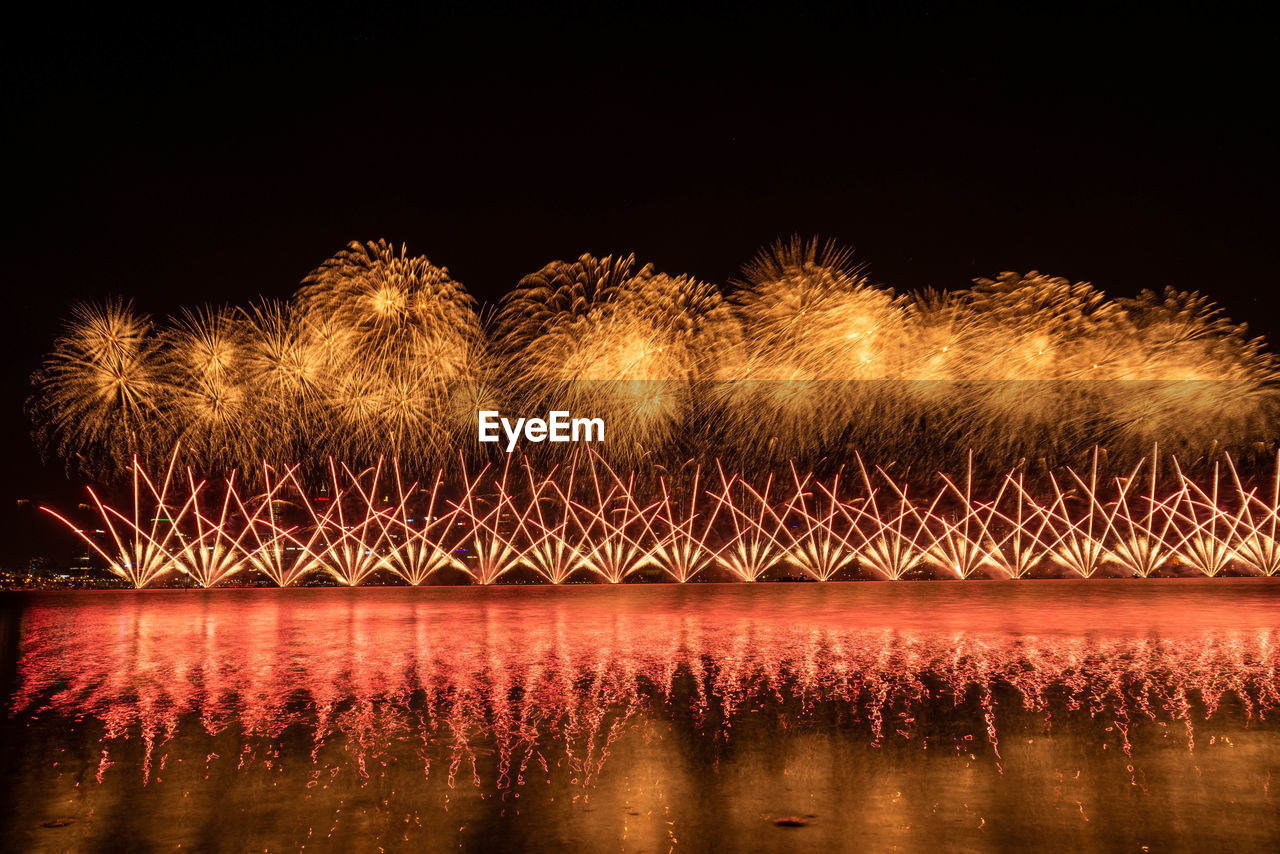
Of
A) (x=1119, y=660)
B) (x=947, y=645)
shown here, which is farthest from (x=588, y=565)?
(x=1119, y=660)

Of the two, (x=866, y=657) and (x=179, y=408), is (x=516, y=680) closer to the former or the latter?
(x=866, y=657)

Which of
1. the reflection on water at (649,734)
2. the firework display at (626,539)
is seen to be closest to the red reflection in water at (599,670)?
the reflection on water at (649,734)

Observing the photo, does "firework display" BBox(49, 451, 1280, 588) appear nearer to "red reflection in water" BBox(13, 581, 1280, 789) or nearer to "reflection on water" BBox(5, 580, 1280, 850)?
"red reflection in water" BBox(13, 581, 1280, 789)

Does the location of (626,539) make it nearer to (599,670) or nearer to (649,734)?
(599,670)

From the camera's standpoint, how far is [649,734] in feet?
19.3

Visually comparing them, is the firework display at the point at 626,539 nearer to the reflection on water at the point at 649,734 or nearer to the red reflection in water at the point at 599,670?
the red reflection in water at the point at 599,670

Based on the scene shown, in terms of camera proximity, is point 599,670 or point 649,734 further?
point 599,670

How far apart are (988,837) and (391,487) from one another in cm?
1788

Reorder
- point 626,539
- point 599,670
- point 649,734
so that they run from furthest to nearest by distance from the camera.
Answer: point 626,539
point 599,670
point 649,734

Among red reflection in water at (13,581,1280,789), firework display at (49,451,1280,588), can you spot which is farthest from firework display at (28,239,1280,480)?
red reflection in water at (13,581,1280,789)

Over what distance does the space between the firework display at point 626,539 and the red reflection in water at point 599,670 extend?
310cm

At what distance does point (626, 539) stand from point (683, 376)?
4.28 m

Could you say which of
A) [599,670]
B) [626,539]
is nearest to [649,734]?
[599,670]

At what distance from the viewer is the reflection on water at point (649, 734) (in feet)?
14.2
